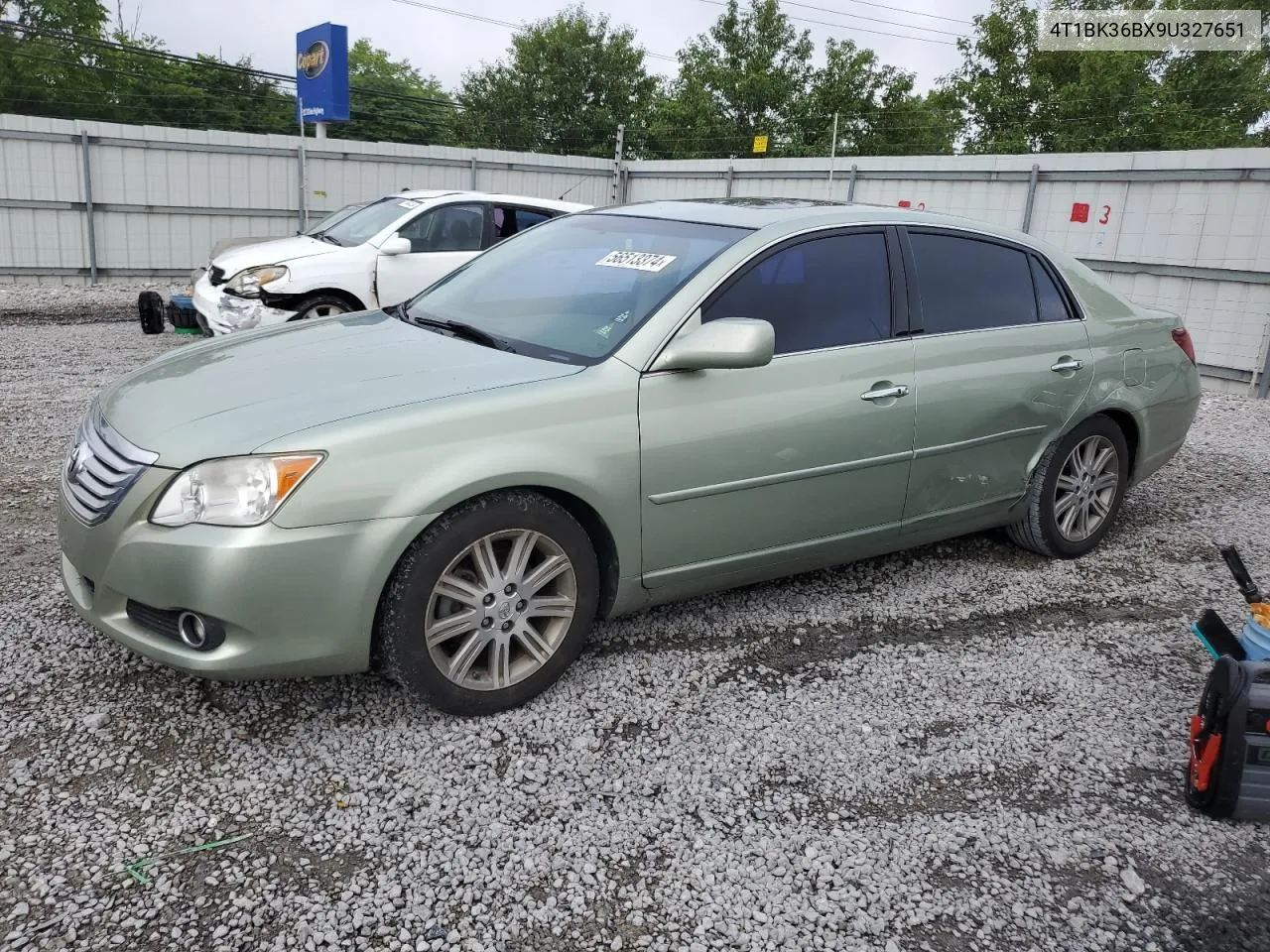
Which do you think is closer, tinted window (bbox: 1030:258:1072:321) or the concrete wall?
tinted window (bbox: 1030:258:1072:321)

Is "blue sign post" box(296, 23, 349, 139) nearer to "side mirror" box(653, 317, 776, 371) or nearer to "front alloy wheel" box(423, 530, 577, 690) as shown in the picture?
"side mirror" box(653, 317, 776, 371)

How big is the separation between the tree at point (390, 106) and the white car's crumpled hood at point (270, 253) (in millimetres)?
25592

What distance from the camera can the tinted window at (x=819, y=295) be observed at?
359cm

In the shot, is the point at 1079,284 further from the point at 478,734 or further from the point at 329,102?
the point at 329,102

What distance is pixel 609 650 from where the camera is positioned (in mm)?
3713

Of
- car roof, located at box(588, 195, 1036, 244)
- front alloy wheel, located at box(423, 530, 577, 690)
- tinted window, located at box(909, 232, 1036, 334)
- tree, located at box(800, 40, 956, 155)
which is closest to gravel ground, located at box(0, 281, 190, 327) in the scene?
car roof, located at box(588, 195, 1036, 244)

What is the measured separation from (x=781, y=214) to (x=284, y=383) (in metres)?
1.98

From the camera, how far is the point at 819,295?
149 inches

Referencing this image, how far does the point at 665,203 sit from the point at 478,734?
2441 millimetres

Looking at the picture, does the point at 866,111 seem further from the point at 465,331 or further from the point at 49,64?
the point at 465,331

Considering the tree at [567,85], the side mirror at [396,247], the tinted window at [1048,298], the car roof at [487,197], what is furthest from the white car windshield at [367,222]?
the tree at [567,85]

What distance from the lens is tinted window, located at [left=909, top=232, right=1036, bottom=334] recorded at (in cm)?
411

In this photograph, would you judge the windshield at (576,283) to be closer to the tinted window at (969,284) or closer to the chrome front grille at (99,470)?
the tinted window at (969,284)

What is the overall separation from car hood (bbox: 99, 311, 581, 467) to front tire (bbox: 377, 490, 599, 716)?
1.43ft
